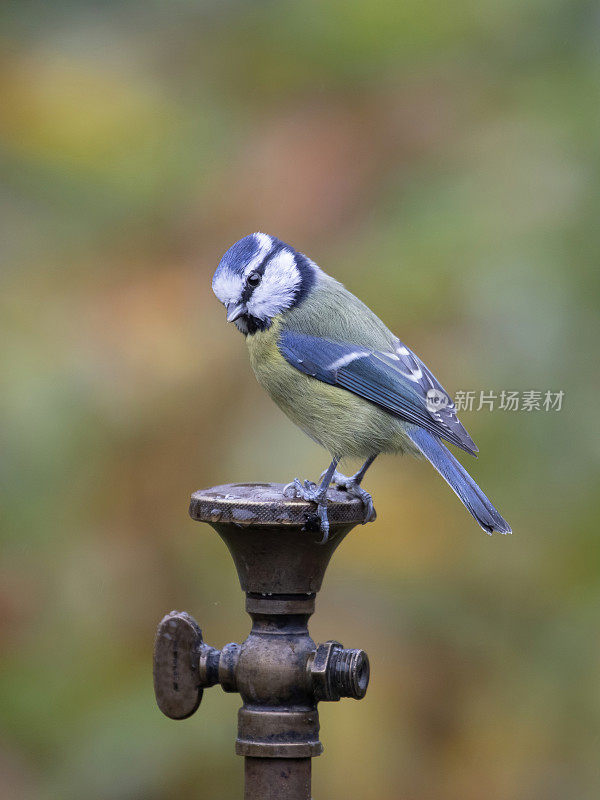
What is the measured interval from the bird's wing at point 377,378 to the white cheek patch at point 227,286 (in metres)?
0.15

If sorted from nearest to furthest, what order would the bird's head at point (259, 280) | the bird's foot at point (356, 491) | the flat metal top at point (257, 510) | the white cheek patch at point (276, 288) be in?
1. the flat metal top at point (257, 510)
2. the bird's foot at point (356, 491)
3. the bird's head at point (259, 280)
4. the white cheek patch at point (276, 288)

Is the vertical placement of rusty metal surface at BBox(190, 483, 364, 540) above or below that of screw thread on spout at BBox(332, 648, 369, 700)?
above

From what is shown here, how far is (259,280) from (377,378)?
33cm

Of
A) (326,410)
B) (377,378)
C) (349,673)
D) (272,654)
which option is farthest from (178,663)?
(377,378)

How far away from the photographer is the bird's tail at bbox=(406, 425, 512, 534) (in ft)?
7.08

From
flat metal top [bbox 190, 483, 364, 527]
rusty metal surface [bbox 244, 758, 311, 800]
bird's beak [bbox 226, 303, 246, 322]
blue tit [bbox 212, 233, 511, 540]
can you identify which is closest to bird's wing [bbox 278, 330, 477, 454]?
blue tit [bbox 212, 233, 511, 540]

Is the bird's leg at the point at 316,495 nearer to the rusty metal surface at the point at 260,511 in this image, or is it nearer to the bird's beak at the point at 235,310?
the rusty metal surface at the point at 260,511

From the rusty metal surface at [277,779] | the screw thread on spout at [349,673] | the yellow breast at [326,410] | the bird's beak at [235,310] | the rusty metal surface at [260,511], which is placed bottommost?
the rusty metal surface at [277,779]

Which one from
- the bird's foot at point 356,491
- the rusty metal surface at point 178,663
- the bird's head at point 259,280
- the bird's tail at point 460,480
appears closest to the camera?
the rusty metal surface at point 178,663

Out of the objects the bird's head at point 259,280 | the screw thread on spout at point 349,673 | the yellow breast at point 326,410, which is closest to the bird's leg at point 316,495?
the screw thread on spout at point 349,673

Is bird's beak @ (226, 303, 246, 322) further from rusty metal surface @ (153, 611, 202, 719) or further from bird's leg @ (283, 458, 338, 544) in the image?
rusty metal surface @ (153, 611, 202, 719)

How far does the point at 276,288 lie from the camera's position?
2.43 metres

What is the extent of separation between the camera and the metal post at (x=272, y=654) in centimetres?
180

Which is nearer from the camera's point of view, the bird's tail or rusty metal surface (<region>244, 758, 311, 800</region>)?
rusty metal surface (<region>244, 758, 311, 800</region>)
